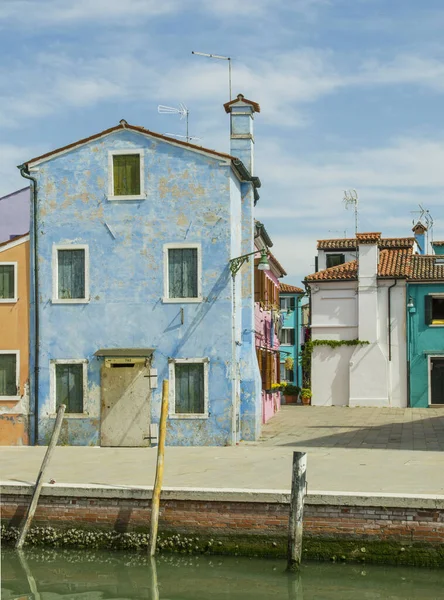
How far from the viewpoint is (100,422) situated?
854 inches

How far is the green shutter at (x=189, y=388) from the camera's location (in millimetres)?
21500

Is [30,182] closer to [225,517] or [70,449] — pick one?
[70,449]

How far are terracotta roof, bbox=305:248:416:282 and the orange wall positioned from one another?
17.5 metres

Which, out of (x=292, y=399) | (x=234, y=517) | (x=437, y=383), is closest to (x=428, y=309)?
A: (x=437, y=383)

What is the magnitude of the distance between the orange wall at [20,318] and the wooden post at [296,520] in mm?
10741

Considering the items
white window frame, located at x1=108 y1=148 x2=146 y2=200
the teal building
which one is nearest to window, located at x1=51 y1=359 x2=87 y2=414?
white window frame, located at x1=108 y1=148 x2=146 y2=200

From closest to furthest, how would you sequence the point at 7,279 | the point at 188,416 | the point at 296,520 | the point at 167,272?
the point at 296,520
the point at 188,416
the point at 167,272
the point at 7,279

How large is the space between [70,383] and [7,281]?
9.70ft

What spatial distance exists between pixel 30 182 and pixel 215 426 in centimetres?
737

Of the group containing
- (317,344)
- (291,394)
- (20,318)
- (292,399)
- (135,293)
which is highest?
(135,293)

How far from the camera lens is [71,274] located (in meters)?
22.3

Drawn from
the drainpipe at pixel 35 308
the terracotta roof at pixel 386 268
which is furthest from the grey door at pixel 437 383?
the drainpipe at pixel 35 308

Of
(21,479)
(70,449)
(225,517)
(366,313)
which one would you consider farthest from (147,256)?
(366,313)

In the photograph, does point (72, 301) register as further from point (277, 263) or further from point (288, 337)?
point (288, 337)
